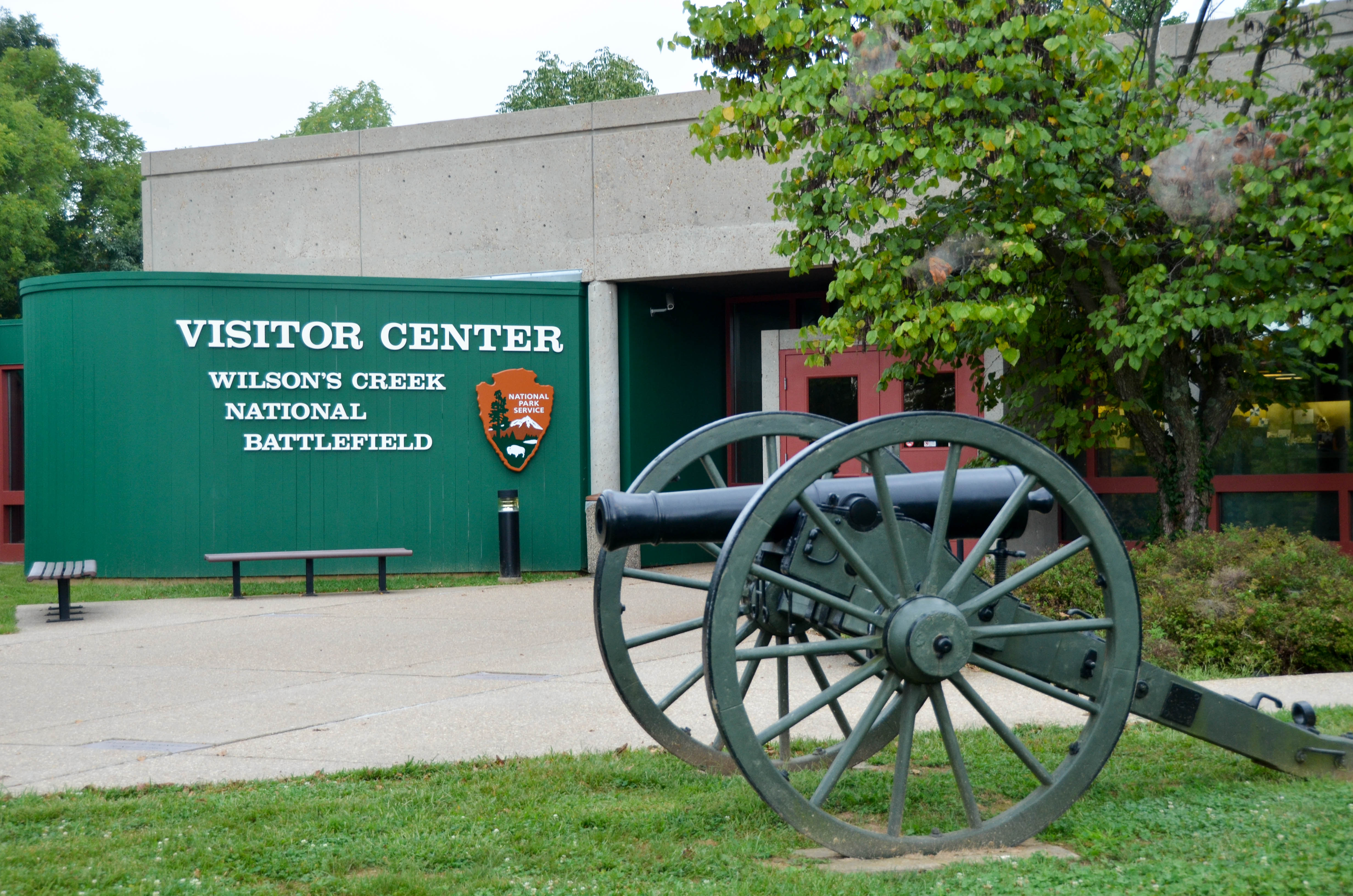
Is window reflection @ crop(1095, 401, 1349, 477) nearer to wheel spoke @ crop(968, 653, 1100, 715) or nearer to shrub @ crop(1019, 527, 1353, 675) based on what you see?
shrub @ crop(1019, 527, 1353, 675)

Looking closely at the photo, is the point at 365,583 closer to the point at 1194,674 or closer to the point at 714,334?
the point at 714,334

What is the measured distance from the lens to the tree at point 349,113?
Answer: 53.9m

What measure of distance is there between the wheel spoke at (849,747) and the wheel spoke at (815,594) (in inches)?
8.1

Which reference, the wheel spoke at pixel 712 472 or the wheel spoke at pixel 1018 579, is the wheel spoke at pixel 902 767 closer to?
the wheel spoke at pixel 1018 579

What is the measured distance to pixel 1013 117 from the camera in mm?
8781

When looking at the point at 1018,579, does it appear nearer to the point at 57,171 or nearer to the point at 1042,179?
the point at 1042,179

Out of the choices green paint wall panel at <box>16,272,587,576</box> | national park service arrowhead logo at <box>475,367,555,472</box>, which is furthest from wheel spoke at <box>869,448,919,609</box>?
green paint wall panel at <box>16,272,587,576</box>

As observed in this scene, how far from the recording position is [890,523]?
3869 mm

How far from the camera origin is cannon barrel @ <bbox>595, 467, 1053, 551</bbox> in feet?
13.9

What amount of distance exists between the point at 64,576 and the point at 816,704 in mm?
8610

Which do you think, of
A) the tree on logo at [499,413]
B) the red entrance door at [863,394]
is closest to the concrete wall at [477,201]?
the red entrance door at [863,394]

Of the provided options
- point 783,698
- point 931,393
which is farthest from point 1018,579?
point 931,393

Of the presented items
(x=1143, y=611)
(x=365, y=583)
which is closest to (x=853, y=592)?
(x=1143, y=611)

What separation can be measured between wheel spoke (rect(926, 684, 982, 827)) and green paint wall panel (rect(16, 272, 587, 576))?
10.4 meters
